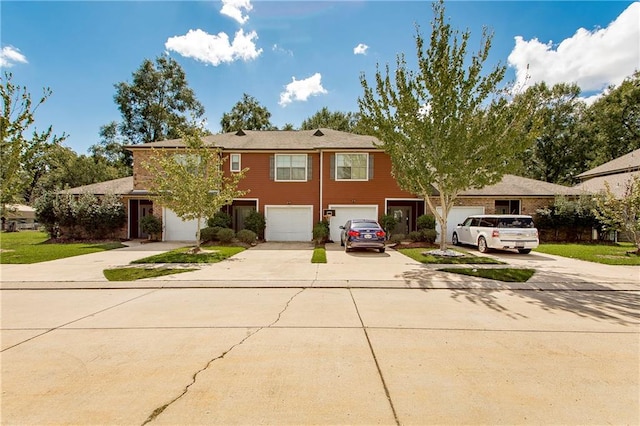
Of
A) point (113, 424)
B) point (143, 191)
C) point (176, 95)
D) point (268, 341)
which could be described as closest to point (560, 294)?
point (268, 341)

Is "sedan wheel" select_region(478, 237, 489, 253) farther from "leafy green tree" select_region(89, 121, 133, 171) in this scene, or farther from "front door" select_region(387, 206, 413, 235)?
"leafy green tree" select_region(89, 121, 133, 171)

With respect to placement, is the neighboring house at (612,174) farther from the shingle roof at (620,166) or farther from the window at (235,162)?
the window at (235,162)

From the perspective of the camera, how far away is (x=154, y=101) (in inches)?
1425

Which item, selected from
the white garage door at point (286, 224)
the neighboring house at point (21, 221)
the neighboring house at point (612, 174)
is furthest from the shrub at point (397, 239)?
the neighboring house at point (21, 221)

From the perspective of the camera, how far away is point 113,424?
2.71 meters

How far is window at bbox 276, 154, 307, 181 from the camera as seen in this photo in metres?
20.0

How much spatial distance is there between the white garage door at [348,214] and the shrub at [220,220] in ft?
20.7

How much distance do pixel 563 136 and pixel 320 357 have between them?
41214mm

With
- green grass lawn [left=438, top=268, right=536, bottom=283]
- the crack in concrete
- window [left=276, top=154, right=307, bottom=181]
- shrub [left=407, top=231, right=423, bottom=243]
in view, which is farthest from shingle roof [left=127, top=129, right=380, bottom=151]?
the crack in concrete

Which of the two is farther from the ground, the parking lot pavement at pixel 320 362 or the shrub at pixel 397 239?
the shrub at pixel 397 239

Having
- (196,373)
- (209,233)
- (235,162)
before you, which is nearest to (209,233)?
(209,233)

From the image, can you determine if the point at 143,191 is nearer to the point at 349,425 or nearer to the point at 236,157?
the point at 236,157

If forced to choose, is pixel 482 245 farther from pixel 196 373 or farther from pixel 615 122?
pixel 615 122

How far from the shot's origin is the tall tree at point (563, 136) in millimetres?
33812
